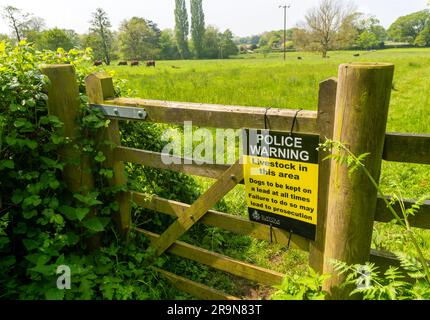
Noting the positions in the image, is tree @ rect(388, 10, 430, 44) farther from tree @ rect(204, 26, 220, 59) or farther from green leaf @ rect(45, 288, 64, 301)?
green leaf @ rect(45, 288, 64, 301)

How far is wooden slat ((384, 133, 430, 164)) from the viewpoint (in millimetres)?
1885

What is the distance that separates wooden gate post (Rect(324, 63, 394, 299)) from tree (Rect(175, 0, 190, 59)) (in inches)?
4227

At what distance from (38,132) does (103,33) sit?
277 ft

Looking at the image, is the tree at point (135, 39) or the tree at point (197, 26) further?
the tree at point (197, 26)

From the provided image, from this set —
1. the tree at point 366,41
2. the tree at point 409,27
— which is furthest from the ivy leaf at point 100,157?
the tree at point 409,27

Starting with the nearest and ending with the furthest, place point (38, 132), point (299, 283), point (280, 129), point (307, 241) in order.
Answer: point (299, 283) < point (280, 129) < point (307, 241) < point (38, 132)

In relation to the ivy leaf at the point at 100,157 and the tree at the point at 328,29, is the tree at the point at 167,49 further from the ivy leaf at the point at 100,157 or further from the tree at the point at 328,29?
the ivy leaf at the point at 100,157

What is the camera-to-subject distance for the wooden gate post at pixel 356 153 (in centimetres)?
176

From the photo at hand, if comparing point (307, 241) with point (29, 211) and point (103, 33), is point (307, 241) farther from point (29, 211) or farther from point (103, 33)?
point (103, 33)

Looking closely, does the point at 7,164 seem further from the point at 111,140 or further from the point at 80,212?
the point at 111,140

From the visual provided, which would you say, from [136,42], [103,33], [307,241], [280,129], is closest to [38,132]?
[280,129]

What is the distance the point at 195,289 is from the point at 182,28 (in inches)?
4402

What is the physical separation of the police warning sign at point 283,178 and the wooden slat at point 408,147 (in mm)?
412

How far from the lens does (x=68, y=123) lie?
2.95m
